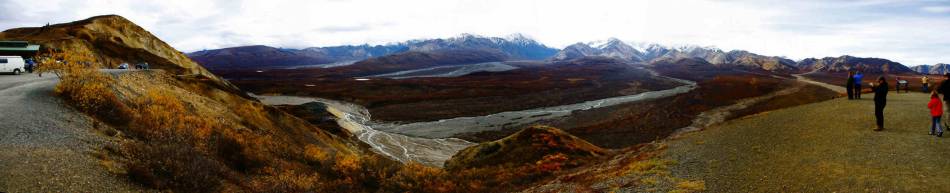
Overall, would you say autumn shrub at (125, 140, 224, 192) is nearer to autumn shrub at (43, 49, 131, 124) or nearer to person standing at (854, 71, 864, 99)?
autumn shrub at (43, 49, 131, 124)

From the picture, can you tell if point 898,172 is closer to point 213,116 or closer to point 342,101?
point 213,116

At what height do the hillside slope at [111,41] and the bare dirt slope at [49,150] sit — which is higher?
the hillside slope at [111,41]

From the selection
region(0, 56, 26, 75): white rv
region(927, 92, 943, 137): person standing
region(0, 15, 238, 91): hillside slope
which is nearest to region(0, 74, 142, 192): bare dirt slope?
region(0, 56, 26, 75): white rv

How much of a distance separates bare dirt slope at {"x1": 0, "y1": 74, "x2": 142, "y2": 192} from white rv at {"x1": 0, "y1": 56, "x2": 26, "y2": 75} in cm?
2046

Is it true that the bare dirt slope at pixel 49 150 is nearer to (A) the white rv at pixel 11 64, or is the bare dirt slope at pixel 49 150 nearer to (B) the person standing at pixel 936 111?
(A) the white rv at pixel 11 64

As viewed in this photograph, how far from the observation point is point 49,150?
1390cm

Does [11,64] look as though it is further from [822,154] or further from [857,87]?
[857,87]

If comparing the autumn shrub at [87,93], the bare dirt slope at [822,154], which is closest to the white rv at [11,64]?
the autumn shrub at [87,93]

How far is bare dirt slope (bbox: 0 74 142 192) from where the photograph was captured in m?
11.8

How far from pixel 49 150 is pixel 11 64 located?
2958cm

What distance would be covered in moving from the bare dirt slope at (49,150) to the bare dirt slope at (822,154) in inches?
670

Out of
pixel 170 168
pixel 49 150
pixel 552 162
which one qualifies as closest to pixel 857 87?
pixel 552 162

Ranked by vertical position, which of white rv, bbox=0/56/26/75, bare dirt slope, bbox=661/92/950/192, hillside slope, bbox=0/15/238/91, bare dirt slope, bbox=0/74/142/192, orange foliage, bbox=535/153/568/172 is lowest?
orange foliage, bbox=535/153/568/172

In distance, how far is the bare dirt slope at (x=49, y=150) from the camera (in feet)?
38.7
